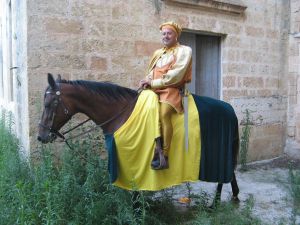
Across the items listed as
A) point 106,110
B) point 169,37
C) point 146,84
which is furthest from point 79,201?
point 169,37

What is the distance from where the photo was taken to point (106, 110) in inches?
156

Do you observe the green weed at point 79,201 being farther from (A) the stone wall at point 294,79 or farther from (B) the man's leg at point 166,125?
(A) the stone wall at point 294,79

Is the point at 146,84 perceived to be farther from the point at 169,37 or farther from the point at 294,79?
the point at 294,79

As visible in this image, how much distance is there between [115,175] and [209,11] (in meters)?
4.02

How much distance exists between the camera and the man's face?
402 cm

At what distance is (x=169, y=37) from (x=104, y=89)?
890 mm

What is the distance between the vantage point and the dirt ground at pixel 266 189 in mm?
4625

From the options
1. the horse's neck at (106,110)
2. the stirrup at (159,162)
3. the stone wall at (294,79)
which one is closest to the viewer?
the stirrup at (159,162)

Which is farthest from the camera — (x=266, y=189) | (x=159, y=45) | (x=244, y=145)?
(x=244, y=145)

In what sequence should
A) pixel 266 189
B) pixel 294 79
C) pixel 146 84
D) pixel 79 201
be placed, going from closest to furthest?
pixel 79 201
pixel 146 84
pixel 266 189
pixel 294 79

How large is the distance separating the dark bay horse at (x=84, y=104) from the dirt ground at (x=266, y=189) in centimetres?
176

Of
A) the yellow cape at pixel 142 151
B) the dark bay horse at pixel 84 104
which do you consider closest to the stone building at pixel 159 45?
the dark bay horse at pixel 84 104

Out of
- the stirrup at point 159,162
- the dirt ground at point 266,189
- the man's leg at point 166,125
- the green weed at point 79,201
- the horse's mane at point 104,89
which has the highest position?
the horse's mane at point 104,89

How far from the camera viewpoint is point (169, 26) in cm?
400
